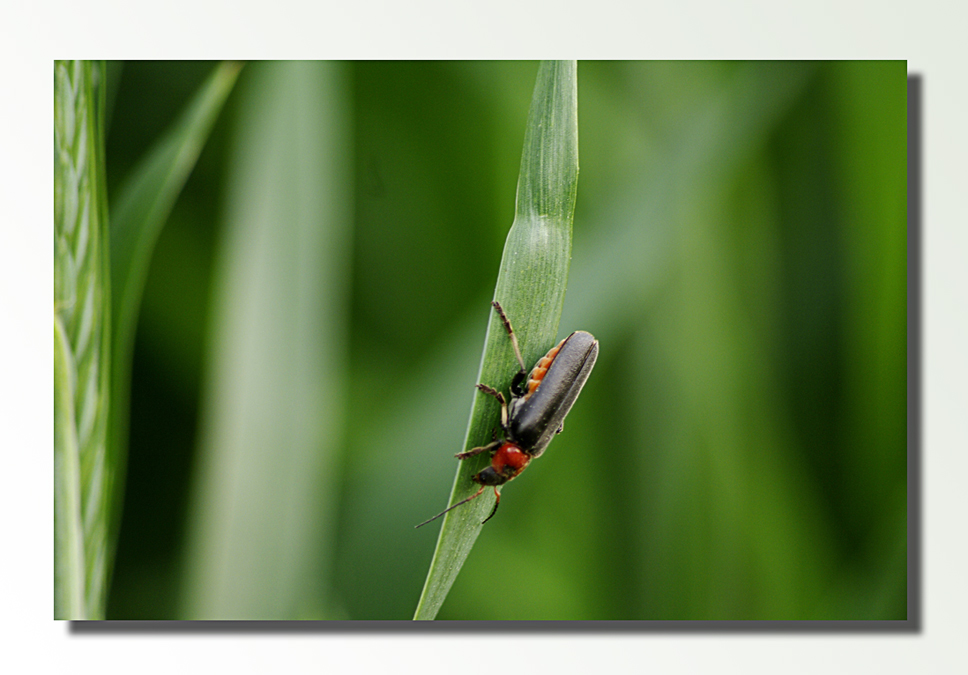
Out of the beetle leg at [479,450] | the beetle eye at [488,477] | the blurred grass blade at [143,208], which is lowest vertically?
the beetle eye at [488,477]

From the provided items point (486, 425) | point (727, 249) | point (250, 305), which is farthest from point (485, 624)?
point (727, 249)

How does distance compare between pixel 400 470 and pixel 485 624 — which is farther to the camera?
pixel 485 624

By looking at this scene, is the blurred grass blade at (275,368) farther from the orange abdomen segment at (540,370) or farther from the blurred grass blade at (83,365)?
the orange abdomen segment at (540,370)

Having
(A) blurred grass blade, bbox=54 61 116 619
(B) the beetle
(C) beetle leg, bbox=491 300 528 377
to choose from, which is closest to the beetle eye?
(B) the beetle

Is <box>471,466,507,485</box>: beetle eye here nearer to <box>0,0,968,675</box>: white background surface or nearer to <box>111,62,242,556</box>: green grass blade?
<box>0,0,968,675</box>: white background surface

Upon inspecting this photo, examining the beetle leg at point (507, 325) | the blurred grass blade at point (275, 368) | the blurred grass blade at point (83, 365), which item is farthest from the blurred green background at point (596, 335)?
the beetle leg at point (507, 325)
